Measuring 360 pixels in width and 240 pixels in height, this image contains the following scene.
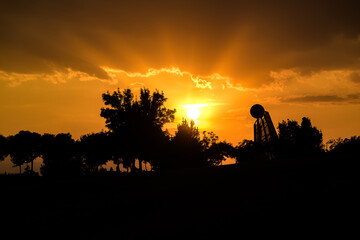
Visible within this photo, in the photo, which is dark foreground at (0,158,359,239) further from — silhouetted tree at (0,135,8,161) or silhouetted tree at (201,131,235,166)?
silhouetted tree at (0,135,8,161)

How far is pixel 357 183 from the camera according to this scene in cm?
880

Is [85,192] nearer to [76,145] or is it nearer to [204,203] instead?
[204,203]

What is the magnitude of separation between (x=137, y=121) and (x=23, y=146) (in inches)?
2636

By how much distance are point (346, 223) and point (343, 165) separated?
7022mm

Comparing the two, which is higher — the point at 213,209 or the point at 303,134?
the point at 303,134

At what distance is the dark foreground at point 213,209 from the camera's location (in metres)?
6.94

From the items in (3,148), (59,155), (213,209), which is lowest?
(213,209)

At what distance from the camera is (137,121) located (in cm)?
4497

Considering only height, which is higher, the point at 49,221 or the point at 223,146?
the point at 223,146

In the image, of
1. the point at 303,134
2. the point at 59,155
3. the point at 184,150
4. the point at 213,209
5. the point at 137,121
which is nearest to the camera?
the point at 213,209

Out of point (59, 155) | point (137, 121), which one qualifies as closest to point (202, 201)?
point (137, 121)

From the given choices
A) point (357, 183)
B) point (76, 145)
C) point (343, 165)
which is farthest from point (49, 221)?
point (76, 145)

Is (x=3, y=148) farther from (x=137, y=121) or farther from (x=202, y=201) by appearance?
(x=202, y=201)

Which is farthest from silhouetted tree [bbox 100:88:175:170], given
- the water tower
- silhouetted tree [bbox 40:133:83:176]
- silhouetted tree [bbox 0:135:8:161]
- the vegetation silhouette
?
silhouetted tree [bbox 0:135:8:161]
